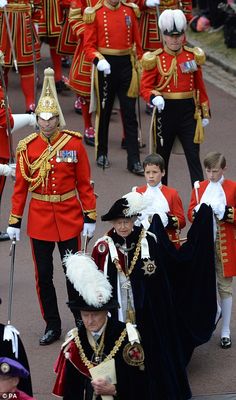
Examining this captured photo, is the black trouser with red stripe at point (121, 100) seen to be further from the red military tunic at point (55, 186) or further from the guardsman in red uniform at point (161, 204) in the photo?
the red military tunic at point (55, 186)

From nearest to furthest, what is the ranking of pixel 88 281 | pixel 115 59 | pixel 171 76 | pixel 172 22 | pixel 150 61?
pixel 88 281
pixel 172 22
pixel 150 61
pixel 171 76
pixel 115 59

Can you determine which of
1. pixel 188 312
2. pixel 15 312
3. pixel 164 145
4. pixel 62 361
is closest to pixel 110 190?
pixel 164 145

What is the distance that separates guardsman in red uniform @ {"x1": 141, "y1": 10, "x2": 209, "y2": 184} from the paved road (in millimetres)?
786

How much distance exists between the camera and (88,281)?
7152 mm

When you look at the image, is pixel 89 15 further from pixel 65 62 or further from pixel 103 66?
pixel 65 62

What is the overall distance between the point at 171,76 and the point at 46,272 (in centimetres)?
281

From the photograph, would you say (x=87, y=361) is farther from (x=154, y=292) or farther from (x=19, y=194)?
(x=19, y=194)

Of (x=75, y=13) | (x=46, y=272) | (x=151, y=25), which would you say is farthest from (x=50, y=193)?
(x=151, y=25)

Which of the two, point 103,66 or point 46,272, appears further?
point 103,66

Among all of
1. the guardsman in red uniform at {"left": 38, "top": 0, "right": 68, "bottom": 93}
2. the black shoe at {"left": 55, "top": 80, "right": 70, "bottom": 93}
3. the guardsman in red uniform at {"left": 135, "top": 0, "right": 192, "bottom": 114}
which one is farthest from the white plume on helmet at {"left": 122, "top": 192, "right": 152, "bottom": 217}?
the black shoe at {"left": 55, "top": 80, "right": 70, "bottom": 93}

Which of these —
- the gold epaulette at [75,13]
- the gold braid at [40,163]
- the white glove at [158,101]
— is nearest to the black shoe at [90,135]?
the gold epaulette at [75,13]

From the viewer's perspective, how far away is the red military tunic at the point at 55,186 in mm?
9125

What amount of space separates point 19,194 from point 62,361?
2.17 metres

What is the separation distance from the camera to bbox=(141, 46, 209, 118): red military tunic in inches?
447
